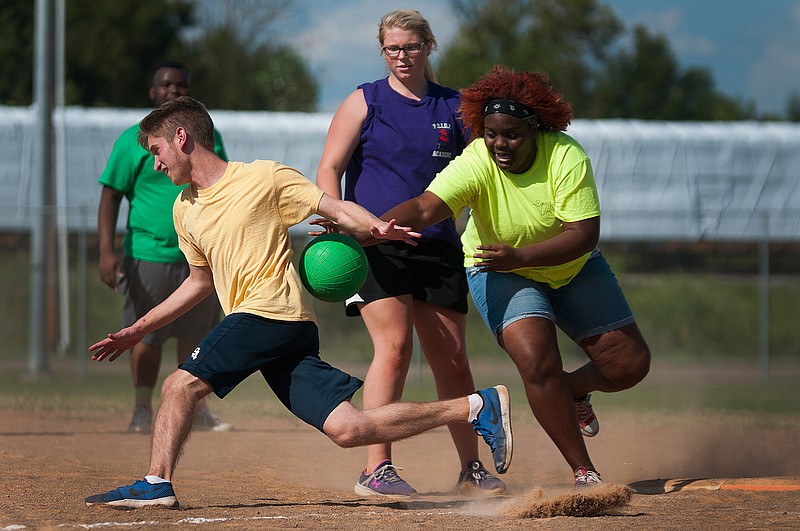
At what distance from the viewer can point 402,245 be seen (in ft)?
20.6

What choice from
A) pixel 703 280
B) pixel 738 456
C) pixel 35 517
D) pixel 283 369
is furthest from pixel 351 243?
pixel 703 280

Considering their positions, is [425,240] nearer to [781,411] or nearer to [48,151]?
[781,411]

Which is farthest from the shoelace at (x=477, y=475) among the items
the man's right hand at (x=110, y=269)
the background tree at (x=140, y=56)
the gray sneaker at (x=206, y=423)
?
the background tree at (x=140, y=56)

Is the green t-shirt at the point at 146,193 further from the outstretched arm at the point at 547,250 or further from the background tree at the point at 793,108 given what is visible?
the background tree at the point at 793,108

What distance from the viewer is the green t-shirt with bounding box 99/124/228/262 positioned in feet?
28.2

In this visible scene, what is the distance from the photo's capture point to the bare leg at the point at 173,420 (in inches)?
204

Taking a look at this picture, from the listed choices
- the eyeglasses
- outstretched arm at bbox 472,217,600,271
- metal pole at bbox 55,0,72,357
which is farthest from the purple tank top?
metal pole at bbox 55,0,72,357

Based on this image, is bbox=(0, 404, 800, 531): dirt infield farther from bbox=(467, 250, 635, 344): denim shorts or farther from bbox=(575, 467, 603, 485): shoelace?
bbox=(467, 250, 635, 344): denim shorts

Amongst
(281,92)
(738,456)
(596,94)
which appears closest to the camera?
Answer: (738,456)

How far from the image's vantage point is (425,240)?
6348mm

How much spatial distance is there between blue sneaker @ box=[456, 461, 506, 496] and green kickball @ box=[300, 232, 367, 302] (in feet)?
4.72

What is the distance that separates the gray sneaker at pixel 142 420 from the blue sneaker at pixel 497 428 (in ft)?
13.6

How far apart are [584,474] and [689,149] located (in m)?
16.9

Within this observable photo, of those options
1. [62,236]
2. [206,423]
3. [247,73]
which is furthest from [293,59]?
[206,423]
